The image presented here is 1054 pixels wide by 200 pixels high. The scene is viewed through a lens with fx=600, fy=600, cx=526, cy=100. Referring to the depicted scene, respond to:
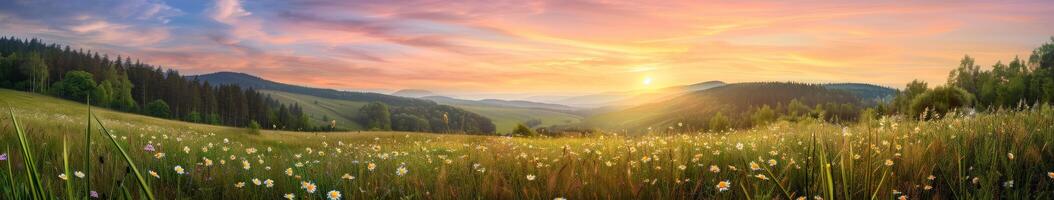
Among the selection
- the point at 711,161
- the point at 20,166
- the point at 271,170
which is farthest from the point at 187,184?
the point at 711,161

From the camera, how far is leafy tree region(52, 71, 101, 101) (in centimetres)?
11550

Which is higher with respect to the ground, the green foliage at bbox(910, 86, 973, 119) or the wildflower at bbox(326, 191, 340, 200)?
the green foliage at bbox(910, 86, 973, 119)

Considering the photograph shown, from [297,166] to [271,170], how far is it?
0.20 meters

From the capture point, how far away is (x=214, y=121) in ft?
427

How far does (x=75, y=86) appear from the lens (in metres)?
116

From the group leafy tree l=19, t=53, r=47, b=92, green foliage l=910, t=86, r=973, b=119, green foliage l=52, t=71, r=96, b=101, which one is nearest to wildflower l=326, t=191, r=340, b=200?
green foliage l=910, t=86, r=973, b=119

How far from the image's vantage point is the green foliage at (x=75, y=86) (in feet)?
379

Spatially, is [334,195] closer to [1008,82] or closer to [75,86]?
[1008,82]

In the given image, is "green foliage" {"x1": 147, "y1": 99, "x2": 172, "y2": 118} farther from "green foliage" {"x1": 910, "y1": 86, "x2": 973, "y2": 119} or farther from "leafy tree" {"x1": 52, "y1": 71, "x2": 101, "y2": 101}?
"green foliage" {"x1": 910, "y1": 86, "x2": 973, "y2": 119}

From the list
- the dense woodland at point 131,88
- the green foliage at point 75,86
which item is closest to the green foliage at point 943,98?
the dense woodland at point 131,88

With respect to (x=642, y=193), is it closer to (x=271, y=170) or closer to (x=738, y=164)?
(x=738, y=164)

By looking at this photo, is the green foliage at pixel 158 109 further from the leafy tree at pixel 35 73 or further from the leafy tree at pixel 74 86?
the leafy tree at pixel 35 73

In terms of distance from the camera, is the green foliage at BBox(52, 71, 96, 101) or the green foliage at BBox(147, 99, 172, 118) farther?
the green foliage at BBox(147, 99, 172, 118)

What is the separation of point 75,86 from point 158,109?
1482cm
